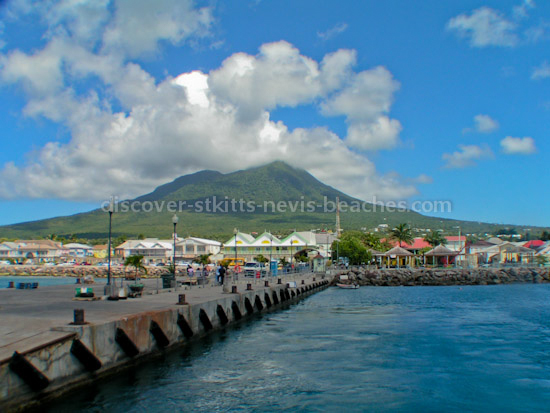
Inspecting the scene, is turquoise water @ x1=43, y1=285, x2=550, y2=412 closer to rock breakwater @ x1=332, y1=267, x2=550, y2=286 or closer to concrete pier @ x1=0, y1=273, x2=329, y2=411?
concrete pier @ x1=0, y1=273, x2=329, y2=411

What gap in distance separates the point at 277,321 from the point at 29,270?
316 feet

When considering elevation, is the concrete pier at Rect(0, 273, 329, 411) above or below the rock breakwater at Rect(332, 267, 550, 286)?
above

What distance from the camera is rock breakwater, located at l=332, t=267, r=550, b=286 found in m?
70.3

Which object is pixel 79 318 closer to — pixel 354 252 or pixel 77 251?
pixel 354 252

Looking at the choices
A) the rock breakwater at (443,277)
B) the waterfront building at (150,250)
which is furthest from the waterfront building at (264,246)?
the rock breakwater at (443,277)

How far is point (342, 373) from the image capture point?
14.1 metres

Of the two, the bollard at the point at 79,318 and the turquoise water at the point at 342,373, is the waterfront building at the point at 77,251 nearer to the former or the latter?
the turquoise water at the point at 342,373

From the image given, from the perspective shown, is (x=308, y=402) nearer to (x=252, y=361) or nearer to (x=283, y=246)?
(x=252, y=361)

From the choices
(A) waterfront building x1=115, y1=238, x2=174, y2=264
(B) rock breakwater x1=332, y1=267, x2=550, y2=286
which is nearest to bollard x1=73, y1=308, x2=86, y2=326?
(B) rock breakwater x1=332, y1=267, x2=550, y2=286

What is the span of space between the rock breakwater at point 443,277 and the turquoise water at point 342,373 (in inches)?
1812

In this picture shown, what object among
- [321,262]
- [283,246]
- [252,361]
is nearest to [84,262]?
[283,246]

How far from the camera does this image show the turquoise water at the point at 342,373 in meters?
11.3

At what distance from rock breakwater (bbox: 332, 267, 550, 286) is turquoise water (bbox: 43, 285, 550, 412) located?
46.0 meters

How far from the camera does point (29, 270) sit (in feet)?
347
